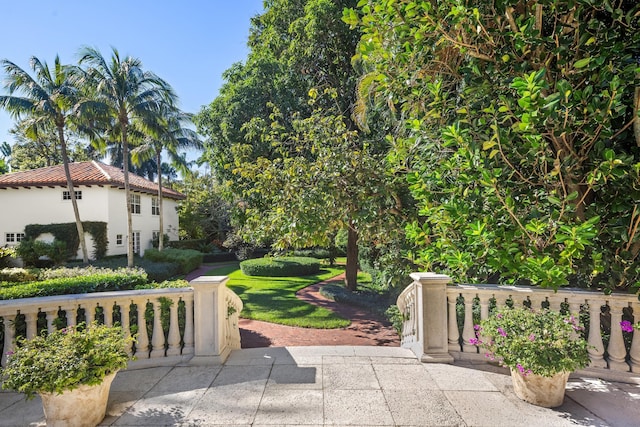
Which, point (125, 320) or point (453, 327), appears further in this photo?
point (453, 327)

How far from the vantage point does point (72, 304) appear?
415 centimetres

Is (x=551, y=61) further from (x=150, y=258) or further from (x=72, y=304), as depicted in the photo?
(x=150, y=258)

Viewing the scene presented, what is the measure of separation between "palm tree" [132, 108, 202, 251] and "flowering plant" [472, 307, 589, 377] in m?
21.1

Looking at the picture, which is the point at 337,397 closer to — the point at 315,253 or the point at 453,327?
the point at 453,327

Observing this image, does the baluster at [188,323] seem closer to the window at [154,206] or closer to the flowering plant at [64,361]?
the flowering plant at [64,361]

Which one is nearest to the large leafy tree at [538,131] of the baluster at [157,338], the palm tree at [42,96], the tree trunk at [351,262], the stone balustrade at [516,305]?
the stone balustrade at [516,305]

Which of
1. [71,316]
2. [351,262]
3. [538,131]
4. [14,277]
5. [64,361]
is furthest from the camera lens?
[351,262]

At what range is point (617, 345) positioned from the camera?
392 centimetres

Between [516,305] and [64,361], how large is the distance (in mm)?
5359

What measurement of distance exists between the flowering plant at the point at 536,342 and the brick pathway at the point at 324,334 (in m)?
4.82

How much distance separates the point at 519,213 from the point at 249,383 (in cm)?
436

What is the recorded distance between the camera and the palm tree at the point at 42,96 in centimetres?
1672

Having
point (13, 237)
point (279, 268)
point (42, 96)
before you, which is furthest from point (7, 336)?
point (13, 237)

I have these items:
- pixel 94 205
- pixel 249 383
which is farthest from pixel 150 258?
pixel 249 383
